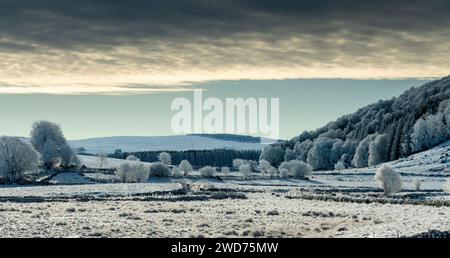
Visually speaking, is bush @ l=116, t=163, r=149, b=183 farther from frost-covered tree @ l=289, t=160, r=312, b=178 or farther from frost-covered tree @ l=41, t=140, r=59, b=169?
frost-covered tree @ l=289, t=160, r=312, b=178

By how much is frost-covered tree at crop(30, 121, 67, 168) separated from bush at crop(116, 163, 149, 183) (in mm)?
28144

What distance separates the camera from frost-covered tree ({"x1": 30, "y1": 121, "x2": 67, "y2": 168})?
529 ft

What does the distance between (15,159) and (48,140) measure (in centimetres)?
3224

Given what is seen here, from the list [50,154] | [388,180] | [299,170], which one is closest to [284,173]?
[299,170]

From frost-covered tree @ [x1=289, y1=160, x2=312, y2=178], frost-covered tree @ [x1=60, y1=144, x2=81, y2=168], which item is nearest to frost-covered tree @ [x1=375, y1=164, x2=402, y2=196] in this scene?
frost-covered tree @ [x1=289, y1=160, x2=312, y2=178]

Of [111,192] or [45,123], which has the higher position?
[45,123]

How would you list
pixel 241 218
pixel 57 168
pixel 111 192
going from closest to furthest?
pixel 241 218, pixel 111 192, pixel 57 168

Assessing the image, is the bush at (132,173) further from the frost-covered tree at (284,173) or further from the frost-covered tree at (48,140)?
the frost-covered tree at (284,173)
